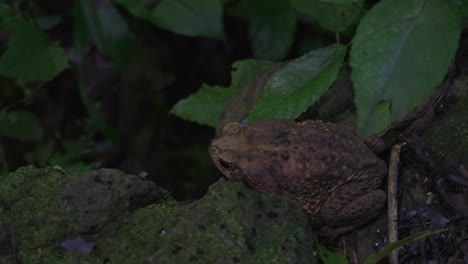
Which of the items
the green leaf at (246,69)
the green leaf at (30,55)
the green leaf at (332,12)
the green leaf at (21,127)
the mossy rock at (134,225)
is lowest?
the green leaf at (21,127)

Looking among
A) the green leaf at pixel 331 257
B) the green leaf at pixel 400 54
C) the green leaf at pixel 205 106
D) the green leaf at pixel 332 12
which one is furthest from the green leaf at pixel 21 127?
the green leaf at pixel 400 54

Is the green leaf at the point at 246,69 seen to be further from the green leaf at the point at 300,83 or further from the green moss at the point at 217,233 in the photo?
the green moss at the point at 217,233

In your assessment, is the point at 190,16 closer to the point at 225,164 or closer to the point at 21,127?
the point at 225,164

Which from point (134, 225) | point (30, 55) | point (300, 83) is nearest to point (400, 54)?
point (300, 83)

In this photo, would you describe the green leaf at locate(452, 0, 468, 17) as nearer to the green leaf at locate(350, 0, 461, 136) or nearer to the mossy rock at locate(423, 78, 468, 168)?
the green leaf at locate(350, 0, 461, 136)

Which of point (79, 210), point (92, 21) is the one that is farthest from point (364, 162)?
point (92, 21)

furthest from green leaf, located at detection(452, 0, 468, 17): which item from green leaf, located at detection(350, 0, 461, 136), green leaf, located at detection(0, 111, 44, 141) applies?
green leaf, located at detection(0, 111, 44, 141)

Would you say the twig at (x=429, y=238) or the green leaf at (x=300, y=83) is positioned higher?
the green leaf at (x=300, y=83)
